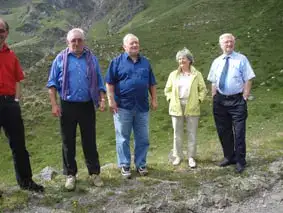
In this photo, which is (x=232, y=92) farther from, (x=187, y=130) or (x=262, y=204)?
(x=262, y=204)

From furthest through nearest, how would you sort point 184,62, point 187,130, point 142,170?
point 187,130 < point 184,62 < point 142,170

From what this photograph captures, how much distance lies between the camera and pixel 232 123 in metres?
13.1

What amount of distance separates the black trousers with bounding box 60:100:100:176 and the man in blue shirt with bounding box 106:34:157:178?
2.89 feet

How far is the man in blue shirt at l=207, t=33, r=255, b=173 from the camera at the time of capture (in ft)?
40.9

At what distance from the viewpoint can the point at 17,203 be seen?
10492mm

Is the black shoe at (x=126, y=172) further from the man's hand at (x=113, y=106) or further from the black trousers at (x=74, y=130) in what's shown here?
the man's hand at (x=113, y=106)

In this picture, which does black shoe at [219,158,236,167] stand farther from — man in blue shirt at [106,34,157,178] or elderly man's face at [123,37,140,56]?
elderly man's face at [123,37,140,56]

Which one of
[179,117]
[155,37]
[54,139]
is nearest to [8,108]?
[179,117]

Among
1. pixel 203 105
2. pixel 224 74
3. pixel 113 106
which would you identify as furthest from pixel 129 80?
pixel 203 105

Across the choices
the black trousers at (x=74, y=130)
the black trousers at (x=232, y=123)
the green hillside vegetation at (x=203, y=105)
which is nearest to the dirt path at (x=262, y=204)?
the green hillside vegetation at (x=203, y=105)

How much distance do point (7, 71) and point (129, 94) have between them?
318cm

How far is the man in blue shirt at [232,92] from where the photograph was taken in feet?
40.9

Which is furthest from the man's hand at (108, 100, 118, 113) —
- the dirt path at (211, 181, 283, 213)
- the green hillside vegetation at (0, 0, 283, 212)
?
the dirt path at (211, 181, 283, 213)

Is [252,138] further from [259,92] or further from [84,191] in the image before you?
[259,92]
